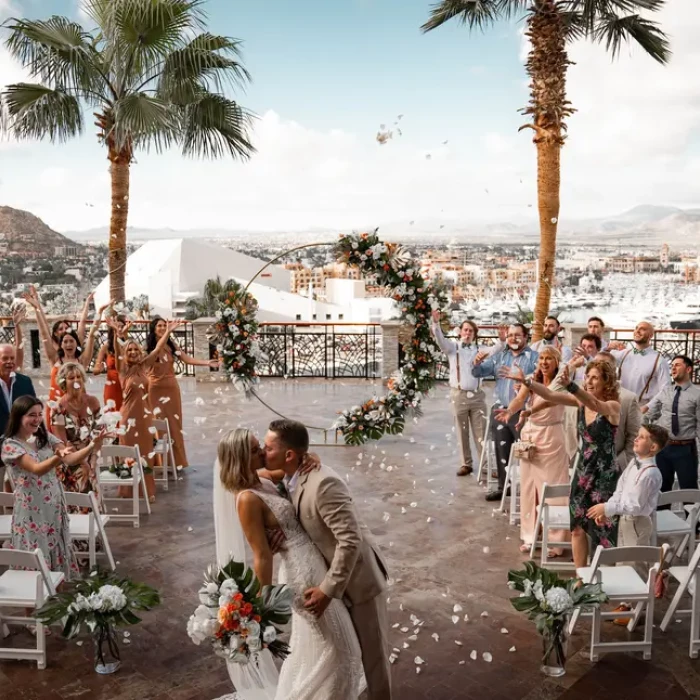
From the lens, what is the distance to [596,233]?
25.4 meters

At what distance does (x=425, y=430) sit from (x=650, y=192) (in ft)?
61.6

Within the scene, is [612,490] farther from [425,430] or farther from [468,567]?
[425,430]

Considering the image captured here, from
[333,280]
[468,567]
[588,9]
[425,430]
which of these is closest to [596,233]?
[333,280]

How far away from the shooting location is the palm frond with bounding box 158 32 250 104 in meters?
12.6

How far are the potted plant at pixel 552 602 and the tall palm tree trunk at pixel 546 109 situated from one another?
28.0 ft

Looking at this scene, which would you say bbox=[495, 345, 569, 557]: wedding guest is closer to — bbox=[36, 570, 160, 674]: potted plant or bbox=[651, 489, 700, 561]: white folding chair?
bbox=[651, 489, 700, 561]: white folding chair

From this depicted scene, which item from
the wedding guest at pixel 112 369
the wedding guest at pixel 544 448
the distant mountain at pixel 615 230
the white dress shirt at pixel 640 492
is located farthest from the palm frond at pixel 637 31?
the distant mountain at pixel 615 230

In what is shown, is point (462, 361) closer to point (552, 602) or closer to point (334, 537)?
point (552, 602)

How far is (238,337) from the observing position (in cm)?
920

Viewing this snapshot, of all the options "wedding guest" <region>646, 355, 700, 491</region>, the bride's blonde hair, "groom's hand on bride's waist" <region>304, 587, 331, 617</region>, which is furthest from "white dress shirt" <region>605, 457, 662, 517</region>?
the bride's blonde hair

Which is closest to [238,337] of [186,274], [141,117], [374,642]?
[141,117]

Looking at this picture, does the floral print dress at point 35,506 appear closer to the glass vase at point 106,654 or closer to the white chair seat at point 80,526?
the white chair seat at point 80,526

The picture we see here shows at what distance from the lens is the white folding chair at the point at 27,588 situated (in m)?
4.66

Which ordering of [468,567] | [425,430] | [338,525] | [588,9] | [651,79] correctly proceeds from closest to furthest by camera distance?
[338,525] → [468,567] → [425,430] → [588,9] → [651,79]
